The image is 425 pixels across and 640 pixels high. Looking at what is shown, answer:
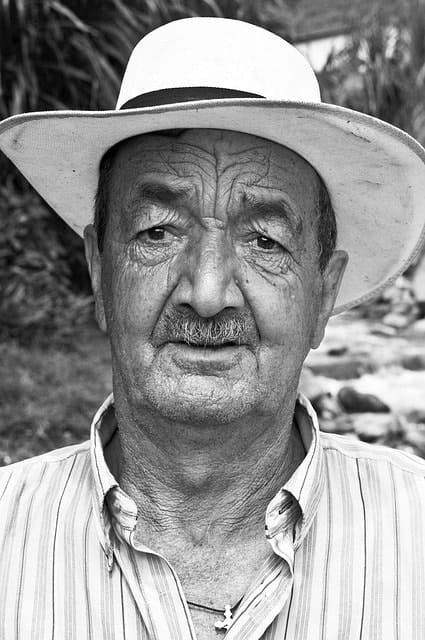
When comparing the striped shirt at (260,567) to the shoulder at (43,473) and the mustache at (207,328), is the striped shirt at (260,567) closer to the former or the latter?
the shoulder at (43,473)

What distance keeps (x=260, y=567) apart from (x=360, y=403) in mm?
2657

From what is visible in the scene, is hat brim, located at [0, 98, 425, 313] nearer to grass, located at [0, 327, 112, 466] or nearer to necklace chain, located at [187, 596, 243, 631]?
necklace chain, located at [187, 596, 243, 631]

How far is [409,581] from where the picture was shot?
2105 millimetres

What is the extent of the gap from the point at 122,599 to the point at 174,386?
478mm

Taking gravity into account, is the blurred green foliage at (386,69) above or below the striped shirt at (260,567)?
below

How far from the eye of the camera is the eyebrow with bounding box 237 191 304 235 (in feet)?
6.93

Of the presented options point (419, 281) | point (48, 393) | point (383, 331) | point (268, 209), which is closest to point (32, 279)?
point (48, 393)

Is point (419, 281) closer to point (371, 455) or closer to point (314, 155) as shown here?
point (371, 455)

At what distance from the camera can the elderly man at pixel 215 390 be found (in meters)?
2.04

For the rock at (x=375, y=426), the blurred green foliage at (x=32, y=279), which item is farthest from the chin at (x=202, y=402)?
the blurred green foliage at (x=32, y=279)

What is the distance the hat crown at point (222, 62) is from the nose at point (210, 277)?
0.34 metres

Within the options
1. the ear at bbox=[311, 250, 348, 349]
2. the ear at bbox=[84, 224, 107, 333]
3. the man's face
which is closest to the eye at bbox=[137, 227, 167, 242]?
the man's face

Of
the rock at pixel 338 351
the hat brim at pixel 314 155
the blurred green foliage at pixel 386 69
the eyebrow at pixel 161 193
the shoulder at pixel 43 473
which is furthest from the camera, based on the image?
the blurred green foliage at pixel 386 69

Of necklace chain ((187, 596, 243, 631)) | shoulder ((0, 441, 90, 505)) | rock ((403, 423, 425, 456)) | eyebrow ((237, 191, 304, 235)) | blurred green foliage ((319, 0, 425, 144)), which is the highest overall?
eyebrow ((237, 191, 304, 235))
